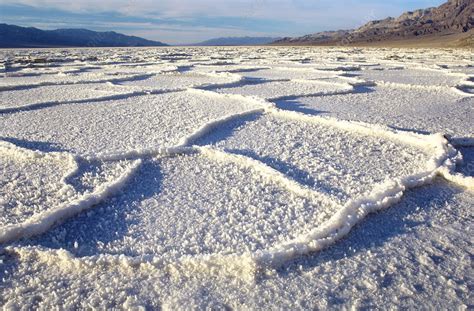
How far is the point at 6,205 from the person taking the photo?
6.00 feet

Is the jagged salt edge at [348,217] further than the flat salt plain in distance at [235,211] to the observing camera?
Yes

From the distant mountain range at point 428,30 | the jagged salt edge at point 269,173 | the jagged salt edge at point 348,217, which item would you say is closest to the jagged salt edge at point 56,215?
the jagged salt edge at point 269,173

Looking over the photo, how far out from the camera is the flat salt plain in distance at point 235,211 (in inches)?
51.6

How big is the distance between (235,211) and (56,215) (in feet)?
2.27

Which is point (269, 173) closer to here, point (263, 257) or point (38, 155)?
point (263, 257)

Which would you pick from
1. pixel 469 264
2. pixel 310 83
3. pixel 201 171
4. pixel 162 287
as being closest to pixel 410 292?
pixel 469 264

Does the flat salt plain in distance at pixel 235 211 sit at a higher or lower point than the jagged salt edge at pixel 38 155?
lower

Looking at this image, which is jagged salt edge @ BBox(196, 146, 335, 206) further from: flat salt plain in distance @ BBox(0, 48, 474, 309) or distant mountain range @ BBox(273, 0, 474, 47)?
distant mountain range @ BBox(273, 0, 474, 47)

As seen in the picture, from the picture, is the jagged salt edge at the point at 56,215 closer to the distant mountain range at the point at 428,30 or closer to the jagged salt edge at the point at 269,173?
the jagged salt edge at the point at 269,173

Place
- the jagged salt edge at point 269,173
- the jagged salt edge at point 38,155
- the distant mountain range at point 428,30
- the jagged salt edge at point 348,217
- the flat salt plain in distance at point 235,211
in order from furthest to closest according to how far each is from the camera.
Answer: the distant mountain range at point 428,30 → the jagged salt edge at point 38,155 → the jagged salt edge at point 269,173 → the jagged salt edge at point 348,217 → the flat salt plain in distance at point 235,211

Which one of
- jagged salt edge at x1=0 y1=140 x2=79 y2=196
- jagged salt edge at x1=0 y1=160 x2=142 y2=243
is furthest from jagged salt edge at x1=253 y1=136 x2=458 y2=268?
jagged salt edge at x1=0 y1=140 x2=79 y2=196

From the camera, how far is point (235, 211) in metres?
1.79

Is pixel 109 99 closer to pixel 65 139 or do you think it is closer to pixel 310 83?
pixel 65 139

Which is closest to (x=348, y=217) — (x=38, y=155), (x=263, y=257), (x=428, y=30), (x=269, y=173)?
(x=263, y=257)
